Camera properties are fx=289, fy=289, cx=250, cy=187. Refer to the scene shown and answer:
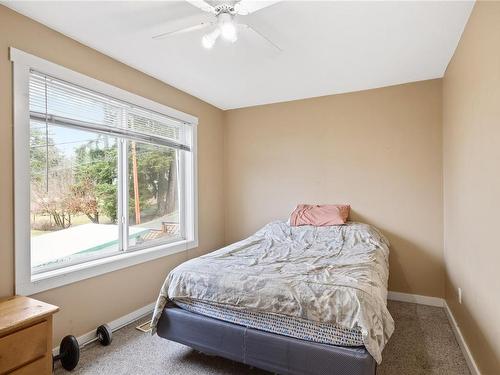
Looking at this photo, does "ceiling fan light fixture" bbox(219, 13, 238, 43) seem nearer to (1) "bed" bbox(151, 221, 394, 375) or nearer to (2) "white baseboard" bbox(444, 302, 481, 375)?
(1) "bed" bbox(151, 221, 394, 375)

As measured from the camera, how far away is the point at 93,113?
253cm

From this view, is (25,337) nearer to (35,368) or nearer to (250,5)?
(35,368)

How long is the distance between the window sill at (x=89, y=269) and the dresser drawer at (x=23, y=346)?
1.52 feet

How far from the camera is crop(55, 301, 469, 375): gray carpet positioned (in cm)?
202

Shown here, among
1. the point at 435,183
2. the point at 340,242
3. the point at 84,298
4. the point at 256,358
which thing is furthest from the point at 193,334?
the point at 435,183

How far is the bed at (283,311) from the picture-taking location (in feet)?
Answer: 5.33

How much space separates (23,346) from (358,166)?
11.1 ft

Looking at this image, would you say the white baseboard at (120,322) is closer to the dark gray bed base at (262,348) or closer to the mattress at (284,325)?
the dark gray bed base at (262,348)

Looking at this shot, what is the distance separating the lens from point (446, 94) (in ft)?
9.50

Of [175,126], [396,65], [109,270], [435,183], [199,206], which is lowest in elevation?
[109,270]

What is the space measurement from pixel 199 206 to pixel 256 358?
2218 mm

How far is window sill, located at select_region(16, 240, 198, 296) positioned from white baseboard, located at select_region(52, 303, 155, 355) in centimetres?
46

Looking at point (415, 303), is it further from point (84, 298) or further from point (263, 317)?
point (84, 298)

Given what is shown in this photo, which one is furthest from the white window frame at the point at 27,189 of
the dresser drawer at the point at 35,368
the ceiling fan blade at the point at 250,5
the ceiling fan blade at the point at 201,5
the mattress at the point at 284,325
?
the ceiling fan blade at the point at 250,5
